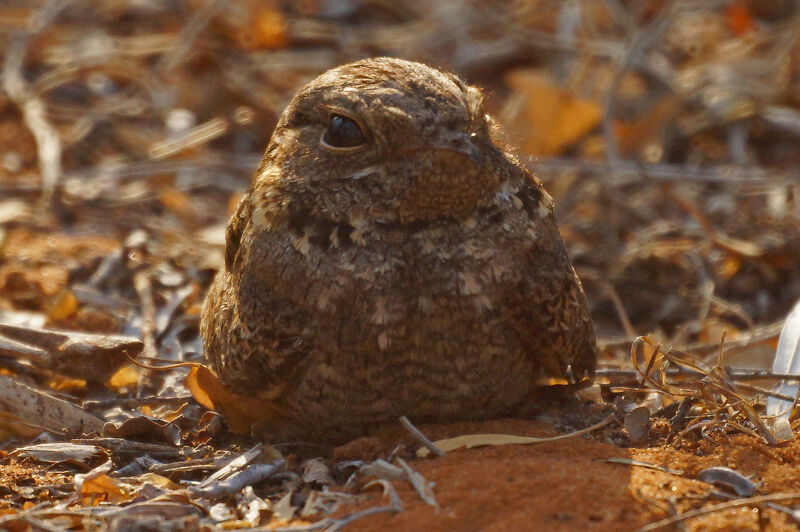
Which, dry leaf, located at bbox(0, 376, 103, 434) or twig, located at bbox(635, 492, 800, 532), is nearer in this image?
twig, located at bbox(635, 492, 800, 532)

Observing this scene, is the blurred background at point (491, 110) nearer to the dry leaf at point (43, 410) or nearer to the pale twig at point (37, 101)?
the pale twig at point (37, 101)

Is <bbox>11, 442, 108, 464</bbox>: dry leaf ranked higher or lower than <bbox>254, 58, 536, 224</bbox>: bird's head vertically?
lower

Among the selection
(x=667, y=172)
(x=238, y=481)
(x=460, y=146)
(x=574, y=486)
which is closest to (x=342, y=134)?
(x=460, y=146)

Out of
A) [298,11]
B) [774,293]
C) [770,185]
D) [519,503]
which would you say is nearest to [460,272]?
[519,503]

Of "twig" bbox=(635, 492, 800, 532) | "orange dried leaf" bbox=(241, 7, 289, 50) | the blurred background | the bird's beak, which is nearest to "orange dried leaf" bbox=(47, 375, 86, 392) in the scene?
the blurred background

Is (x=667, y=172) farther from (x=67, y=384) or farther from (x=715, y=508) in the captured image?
(x=715, y=508)

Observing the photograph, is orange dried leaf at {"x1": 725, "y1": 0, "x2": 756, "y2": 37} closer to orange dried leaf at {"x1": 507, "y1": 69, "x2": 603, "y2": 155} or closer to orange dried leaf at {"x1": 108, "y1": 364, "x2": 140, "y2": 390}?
orange dried leaf at {"x1": 507, "y1": 69, "x2": 603, "y2": 155}

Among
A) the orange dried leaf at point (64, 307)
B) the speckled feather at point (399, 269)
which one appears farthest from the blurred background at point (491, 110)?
the speckled feather at point (399, 269)

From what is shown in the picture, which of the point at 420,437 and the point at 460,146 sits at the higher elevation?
the point at 460,146

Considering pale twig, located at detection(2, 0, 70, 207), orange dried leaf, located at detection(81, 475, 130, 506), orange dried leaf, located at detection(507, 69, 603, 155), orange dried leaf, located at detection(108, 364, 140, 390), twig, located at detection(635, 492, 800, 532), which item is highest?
pale twig, located at detection(2, 0, 70, 207)
